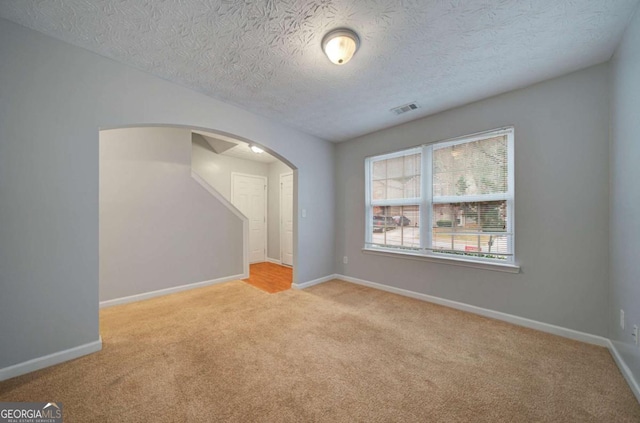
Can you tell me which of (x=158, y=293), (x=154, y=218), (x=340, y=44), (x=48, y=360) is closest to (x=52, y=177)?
(x=48, y=360)

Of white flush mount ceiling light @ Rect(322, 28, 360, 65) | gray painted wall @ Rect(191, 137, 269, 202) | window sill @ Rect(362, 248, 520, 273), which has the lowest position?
window sill @ Rect(362, 248, 520, 273)

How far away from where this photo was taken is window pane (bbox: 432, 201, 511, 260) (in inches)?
105

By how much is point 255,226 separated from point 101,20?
4.67 m

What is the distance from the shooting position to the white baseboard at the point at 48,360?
5.50 feet

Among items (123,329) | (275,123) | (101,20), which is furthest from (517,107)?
(123,329)

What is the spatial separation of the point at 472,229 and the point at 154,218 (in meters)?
4.42

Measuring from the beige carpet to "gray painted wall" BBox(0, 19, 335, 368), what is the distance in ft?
1.25

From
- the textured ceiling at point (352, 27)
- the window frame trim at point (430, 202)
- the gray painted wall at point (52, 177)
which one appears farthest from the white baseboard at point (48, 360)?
the window frame trim at point (430, 202)

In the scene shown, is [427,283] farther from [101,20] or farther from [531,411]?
[101,20]

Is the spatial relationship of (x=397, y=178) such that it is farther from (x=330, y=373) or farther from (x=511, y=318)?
(x=330, y=373)

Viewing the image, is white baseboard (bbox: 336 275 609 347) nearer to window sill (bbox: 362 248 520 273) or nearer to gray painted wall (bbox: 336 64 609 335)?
gray painted wall (bbox: 336 64 609 335)

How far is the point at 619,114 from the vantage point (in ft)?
6.15

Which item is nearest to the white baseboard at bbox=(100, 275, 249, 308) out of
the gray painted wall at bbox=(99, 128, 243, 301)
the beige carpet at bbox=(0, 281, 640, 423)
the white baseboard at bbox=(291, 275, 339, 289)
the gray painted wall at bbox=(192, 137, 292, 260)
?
the gray painted wall at bbox=(99, 128, 243, 301)

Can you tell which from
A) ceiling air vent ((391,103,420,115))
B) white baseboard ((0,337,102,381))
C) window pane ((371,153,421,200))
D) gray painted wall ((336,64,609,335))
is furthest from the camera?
window pane ((371,153,421,200))
